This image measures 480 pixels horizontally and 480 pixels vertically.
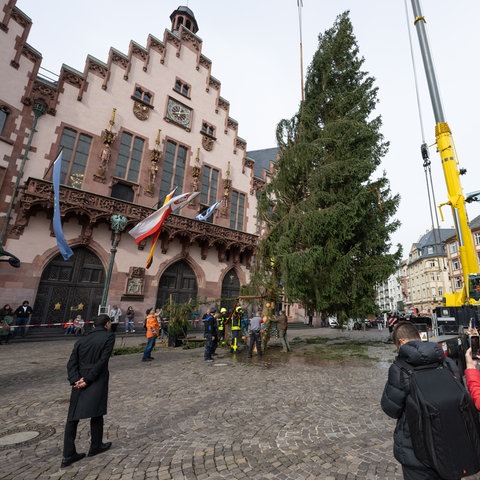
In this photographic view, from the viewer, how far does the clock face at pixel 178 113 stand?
2164 cm

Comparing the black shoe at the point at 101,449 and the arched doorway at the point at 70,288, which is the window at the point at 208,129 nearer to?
the arched doorway at the point at 70,288

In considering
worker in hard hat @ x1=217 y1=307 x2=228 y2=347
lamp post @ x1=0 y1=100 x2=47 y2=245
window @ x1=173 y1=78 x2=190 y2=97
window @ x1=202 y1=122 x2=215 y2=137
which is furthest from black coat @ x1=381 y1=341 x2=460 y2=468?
window @ x1=173 y1=78 x2=190 y2=97

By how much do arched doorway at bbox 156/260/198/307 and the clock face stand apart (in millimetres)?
11127

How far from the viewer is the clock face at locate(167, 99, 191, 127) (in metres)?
21.6

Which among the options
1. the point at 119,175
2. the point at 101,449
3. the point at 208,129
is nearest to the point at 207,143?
the point at 208,129

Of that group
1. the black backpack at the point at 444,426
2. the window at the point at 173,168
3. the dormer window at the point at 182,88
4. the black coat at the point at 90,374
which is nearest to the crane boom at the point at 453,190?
the black backpack at the point at 444,426

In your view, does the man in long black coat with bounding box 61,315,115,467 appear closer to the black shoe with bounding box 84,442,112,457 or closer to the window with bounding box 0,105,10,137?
the black shoe with bounding box 84,442,112,457

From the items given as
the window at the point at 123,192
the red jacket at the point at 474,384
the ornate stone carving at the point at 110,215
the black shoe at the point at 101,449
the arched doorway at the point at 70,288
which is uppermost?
the window at the point at 123,192

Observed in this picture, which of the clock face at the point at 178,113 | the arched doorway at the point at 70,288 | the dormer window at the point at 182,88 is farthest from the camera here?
the dormer window at the point at 182,88

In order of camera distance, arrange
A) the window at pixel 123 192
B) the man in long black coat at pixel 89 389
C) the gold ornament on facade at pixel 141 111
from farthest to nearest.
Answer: the gold ornament on facade at pixel 141 111, the window at pixel 123 192, the man in long black coat at pixel 89 389

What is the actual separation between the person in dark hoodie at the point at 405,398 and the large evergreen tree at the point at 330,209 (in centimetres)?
827

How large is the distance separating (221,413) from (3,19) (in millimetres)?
21887

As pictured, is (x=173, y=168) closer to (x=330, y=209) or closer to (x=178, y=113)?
(x=178, y=113)

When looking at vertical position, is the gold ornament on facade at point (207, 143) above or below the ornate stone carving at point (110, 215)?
above
